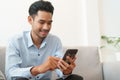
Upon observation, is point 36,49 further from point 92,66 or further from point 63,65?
point 92,66

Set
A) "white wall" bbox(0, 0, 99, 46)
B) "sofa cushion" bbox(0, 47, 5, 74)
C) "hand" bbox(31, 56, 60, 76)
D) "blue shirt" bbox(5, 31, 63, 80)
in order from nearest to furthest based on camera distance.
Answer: "hand" bbox(31, 56, 60, 76) < "blue shirt" bbox(5, 31, 63, 80) < "sofa cushion" bbox(0, 47, 5, 74) < "white wall" bbox(0, 0, 99, 46)

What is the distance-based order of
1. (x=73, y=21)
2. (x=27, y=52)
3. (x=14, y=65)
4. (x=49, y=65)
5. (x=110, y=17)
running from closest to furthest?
(x=49, y=65) → (x=14, y=65) → (x=27, y=52) → (x=73, y=21) → (x=110, y=17)

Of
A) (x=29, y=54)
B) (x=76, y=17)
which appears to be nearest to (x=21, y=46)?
A: (x=29, y=54)

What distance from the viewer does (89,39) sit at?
2.25 metres

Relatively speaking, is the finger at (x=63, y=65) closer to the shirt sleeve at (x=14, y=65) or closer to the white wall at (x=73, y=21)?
the shirt sleeve at (x=14, y=65)

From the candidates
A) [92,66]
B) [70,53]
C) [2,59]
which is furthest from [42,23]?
[92,66]

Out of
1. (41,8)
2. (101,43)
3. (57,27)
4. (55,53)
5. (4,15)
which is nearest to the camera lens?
(41,8)

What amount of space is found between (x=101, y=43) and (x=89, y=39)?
0.64 feet

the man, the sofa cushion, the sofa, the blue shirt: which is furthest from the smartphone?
the sofa cushion

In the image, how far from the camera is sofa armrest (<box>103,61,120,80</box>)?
1.85m

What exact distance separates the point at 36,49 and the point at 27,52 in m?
0.07

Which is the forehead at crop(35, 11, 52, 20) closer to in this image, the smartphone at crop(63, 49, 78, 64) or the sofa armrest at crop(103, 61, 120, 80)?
the smartphone at crop(63, 49, 78, 64)

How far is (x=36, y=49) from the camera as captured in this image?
5.30 feet

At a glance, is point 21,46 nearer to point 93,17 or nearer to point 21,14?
point 21,14
